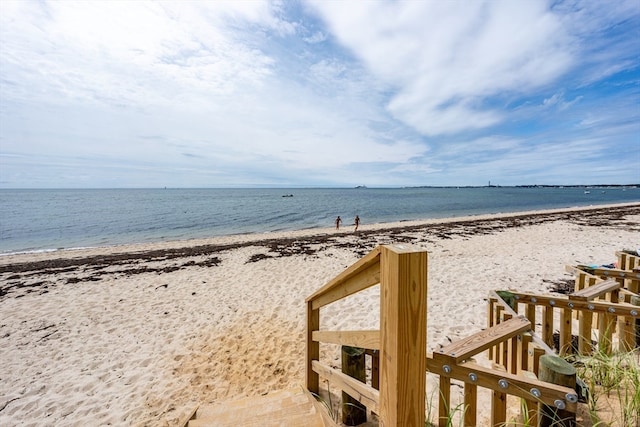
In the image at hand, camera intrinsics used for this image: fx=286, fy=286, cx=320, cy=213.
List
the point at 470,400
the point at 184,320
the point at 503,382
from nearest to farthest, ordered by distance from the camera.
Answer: the point at 503,382, the point at 470,400, the point at 184,320

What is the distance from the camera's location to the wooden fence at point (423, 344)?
1.20 meters

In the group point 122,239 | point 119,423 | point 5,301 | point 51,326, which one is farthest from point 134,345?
point 122,239

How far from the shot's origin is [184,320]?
598 centimetres

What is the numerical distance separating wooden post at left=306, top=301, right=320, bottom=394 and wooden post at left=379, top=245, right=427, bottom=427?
1.70 meters

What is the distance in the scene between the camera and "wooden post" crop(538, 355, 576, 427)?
5.53 ft

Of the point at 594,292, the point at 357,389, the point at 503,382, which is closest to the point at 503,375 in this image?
the point at 503,382

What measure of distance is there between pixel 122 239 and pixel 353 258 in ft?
63.3

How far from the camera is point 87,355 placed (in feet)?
15.9

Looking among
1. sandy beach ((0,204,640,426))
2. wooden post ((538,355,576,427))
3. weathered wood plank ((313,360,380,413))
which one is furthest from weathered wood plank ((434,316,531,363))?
sandy beach ((0,204,640,426))

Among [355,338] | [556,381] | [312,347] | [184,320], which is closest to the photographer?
[556,381]

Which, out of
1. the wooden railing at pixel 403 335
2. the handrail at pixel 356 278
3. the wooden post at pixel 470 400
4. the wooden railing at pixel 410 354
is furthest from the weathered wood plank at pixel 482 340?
the wooden railing at pixel 403 335

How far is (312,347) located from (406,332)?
2.06 meters

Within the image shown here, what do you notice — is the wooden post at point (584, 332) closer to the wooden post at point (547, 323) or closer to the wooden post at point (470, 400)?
the wooden post at point (547, 323)

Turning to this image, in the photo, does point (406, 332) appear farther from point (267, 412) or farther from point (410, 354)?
point (267, 412)
